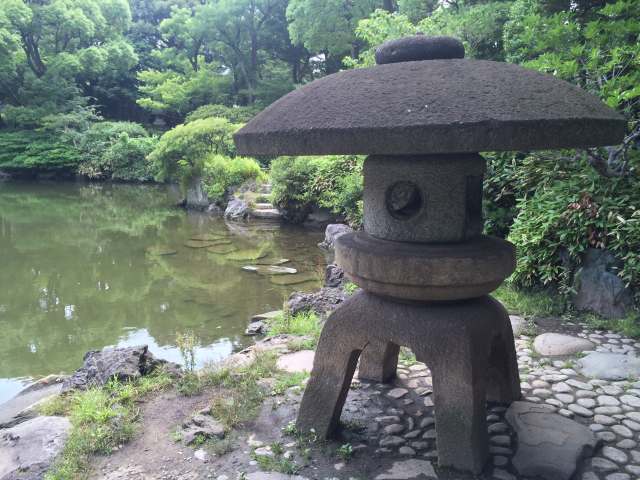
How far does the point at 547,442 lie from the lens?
2.92 meters

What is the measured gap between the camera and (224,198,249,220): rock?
15867 millimetres

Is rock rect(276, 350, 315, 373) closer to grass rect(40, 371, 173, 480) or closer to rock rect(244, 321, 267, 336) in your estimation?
grass rect(40, 371, 173, 480)

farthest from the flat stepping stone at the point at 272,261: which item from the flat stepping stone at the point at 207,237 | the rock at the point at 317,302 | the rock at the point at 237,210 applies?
the rock at the point at 237,210

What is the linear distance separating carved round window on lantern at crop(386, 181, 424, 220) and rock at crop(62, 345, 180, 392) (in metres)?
2.50

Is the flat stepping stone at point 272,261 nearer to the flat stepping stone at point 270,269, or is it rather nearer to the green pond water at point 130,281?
the green pond water at point 130,281

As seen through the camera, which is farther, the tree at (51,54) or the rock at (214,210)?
the tree at (51,54)

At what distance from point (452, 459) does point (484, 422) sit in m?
0.27

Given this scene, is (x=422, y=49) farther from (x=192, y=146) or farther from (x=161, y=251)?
(x=192, y=146)

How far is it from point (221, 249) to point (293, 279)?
3.13 metres

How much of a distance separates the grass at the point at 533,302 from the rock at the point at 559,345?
712 mm

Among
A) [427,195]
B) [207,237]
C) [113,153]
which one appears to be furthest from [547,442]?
[113,153]

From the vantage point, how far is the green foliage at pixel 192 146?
17172mm

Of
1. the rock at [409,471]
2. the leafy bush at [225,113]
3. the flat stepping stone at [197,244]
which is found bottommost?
the flat stepping stone at [197,244]

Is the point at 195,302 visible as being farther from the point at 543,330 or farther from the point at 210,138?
the point at 210,138
